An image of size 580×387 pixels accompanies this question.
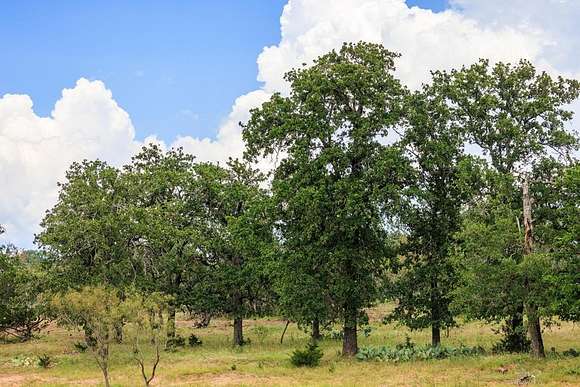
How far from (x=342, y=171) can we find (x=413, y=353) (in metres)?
10.7

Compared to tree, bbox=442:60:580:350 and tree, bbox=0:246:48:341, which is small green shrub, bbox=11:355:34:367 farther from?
tree, bbox=442:60:580:350

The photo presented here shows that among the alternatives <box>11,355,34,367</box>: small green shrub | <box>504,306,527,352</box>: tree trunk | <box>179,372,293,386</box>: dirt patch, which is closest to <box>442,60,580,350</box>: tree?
<box>504,306,527,352</box>: tree trunk

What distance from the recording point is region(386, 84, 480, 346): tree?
3216 centimetres

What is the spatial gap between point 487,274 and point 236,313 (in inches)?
857

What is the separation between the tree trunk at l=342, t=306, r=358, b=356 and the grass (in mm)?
697

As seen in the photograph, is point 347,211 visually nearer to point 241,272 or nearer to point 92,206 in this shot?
point 241,272

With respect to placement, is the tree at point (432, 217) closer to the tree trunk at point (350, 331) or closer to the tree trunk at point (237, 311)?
the tree trunk at point (350, 331)

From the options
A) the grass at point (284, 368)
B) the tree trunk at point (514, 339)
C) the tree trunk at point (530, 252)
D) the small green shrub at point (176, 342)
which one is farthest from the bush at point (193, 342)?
the tree trunk at point (530, 252)

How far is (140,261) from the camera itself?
40500 millimetres

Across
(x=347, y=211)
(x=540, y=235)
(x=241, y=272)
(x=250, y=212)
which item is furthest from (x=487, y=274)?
(x=241, y=272)

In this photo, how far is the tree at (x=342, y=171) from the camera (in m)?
31.0

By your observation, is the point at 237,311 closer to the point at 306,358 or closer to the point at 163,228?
the point at 163,228

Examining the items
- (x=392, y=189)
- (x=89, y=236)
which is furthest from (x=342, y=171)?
(x=89, y=236)

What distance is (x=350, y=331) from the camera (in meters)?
33.0
